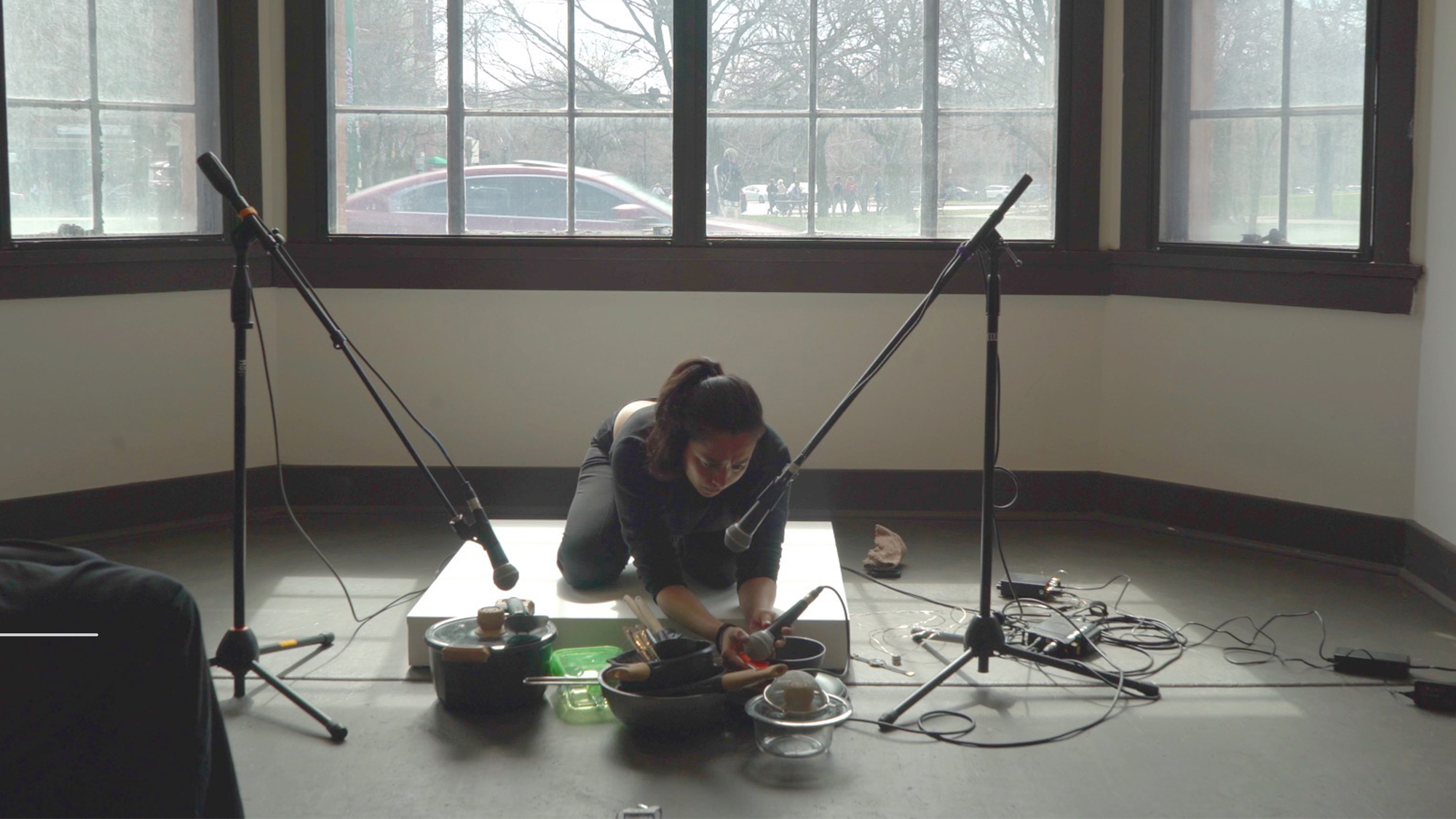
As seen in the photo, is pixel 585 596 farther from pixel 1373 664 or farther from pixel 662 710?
pixel 1373 664

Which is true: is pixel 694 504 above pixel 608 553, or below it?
above

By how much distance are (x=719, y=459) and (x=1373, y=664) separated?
5.33ft

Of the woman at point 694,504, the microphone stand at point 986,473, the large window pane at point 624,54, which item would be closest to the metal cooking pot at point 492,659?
the woman at point 694,504

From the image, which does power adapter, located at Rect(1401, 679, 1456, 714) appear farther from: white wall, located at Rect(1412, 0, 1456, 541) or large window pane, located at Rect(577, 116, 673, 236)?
large window pane, located at Rect(577, 116, 673, 236)

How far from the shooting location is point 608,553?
11.3ft

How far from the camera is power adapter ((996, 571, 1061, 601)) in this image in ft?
12.4

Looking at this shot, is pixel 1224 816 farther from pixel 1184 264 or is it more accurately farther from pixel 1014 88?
pixel 1014 88

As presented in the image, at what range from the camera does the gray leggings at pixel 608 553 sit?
11.1 feet

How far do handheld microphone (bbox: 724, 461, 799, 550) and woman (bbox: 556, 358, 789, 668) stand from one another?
150 millimetres

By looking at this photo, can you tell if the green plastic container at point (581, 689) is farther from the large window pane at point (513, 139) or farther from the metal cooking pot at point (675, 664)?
the large window pane at point (513, 139)

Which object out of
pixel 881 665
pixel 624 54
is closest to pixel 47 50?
pixel 624 54

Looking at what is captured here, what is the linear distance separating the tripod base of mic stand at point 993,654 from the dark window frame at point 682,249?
183 centimetres

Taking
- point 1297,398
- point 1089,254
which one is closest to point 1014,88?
Result: point 1089,254

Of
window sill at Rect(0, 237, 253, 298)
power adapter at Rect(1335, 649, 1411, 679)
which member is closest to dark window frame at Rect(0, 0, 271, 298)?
window sill at Rect(0, 237, 253, 298)
